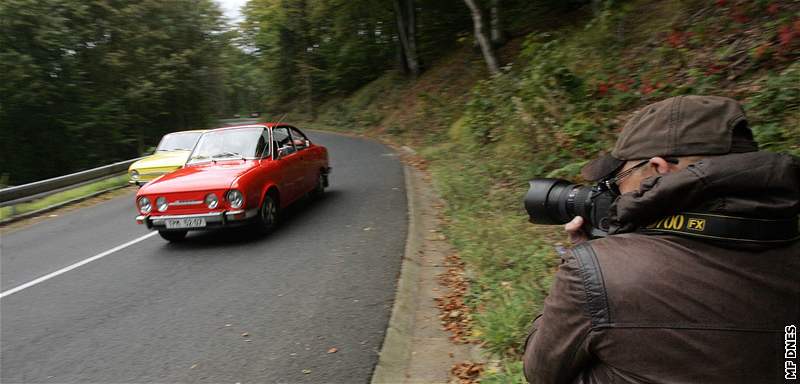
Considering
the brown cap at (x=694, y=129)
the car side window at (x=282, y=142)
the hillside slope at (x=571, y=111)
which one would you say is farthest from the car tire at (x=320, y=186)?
the brown cap at (x=694, y=129)

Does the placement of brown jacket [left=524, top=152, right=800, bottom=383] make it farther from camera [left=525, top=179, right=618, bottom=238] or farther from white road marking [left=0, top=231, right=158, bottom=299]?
white road marking [left=0, top=231, right=158, bottom=299]

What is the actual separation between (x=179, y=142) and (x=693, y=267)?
46.7ft

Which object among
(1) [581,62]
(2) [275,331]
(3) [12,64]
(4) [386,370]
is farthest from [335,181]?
(3) [12,64]

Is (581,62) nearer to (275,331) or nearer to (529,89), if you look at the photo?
(529,89)

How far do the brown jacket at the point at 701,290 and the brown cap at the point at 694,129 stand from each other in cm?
11

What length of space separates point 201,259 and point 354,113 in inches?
1075

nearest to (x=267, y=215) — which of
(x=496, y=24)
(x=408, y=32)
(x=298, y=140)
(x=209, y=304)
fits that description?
(x=298, y=140)

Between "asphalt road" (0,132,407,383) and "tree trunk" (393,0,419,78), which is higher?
"tree trunk" (393,0,419,78)

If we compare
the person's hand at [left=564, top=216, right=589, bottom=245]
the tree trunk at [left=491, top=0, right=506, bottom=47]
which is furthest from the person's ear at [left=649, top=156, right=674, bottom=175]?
the tree trunk at [left=491, top=0, right=506, bottom=47]

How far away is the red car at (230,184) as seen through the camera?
714 centimetres

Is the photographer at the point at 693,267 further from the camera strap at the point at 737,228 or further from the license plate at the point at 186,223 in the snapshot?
the license plate at the point at 186,223

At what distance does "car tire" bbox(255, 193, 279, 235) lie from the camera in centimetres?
770

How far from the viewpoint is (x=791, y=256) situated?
4.20ft

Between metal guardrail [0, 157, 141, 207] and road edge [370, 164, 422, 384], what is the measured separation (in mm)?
10007
